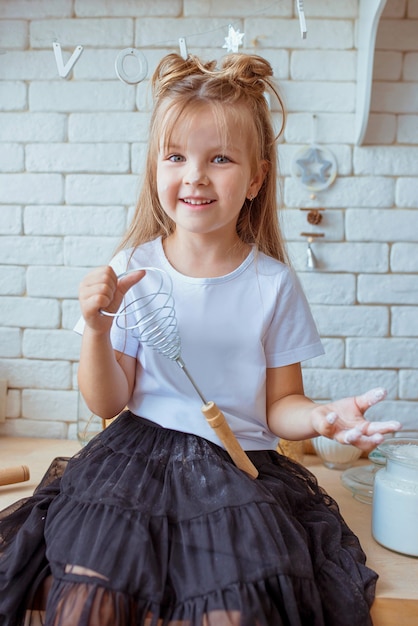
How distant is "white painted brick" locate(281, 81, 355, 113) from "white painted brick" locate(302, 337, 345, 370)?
51 centimetres

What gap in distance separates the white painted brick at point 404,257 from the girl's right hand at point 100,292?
77cm

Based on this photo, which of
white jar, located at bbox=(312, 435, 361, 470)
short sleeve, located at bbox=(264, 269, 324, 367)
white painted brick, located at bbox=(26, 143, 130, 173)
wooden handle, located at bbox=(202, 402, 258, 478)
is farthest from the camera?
white painted brick, located at bbox=(26, 143, 130, 173)

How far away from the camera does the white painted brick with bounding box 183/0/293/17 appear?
4.86ft

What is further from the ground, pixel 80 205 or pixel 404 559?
pixel 80 205

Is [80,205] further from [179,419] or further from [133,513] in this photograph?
[133,513]

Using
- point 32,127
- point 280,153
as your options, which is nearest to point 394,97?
point 280,153

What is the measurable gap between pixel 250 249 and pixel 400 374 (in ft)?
1.83

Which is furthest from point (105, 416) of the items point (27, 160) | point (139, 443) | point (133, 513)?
point (27, 160)

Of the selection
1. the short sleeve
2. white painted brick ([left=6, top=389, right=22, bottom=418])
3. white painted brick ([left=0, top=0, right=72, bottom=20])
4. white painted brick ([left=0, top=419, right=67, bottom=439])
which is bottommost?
white painted brick ([left=0, top=419, right=67, bottom=439])

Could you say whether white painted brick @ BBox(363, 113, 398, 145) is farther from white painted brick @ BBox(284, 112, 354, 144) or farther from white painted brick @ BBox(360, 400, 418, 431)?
white painted brick @ BBox(360, 400, 418, 431)

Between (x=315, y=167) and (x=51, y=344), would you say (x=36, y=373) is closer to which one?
(x=51, y=344)

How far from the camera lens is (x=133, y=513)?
89 centimetres

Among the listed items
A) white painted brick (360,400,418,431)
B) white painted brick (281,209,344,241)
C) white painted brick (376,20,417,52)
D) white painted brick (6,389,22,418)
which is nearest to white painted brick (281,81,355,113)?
white painted brick (376,20,417,52)

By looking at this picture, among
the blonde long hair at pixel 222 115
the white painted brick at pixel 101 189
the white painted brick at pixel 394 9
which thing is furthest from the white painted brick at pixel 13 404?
the white painted brick at pixel 394 9
